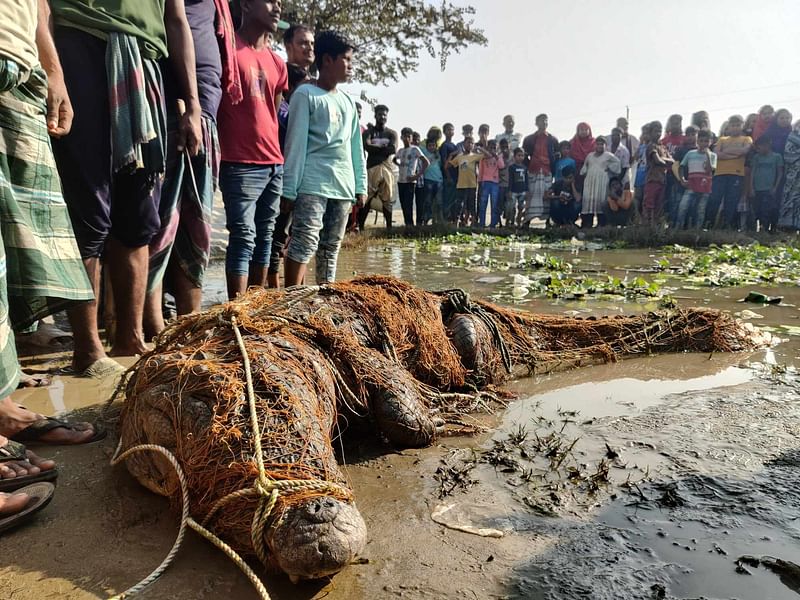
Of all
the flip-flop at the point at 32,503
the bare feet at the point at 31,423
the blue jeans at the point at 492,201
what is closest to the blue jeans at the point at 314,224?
the bare feet at the point at 31,423

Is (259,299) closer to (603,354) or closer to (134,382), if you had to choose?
(134,382)

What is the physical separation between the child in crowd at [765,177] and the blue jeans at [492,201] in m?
5.88

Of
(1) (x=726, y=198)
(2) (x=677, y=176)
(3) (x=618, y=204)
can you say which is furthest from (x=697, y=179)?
(3) (x=618, y=204)

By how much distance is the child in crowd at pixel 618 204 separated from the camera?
14.0 metres

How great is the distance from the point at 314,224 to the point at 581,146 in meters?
11.5

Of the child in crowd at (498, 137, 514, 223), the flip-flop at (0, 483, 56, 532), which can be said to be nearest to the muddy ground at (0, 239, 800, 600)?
the flip-flop at (0, 483, 56, 532)

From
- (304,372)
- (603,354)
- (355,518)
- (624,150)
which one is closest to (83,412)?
(304,372)

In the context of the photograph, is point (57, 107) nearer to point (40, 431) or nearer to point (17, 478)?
point (40, 431)

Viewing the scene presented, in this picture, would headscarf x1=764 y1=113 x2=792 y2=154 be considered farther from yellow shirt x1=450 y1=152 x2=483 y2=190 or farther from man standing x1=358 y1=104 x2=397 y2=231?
man standing x1=358 y1=104 x2=397 y2=231

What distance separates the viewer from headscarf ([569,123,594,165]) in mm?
14648

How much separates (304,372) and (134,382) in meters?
0.75

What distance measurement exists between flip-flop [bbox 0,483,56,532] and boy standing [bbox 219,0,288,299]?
Result: 248 cm

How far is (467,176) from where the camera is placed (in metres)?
15.4

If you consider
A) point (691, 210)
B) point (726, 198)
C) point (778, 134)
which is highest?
point (778, 134)
